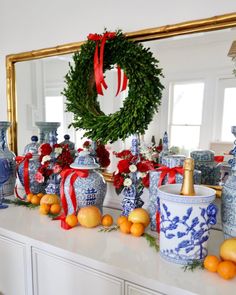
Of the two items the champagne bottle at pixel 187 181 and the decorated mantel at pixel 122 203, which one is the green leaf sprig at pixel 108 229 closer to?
the decorated mantel at pixel 122 203

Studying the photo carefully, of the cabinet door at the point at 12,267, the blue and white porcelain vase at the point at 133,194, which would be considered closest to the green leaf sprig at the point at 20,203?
the cabinet door at the point at 12,267

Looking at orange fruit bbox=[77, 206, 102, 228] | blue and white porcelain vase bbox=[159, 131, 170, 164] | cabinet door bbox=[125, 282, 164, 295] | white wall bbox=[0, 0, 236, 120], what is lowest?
cabinet door bbox=[125, 282, 164, 295]

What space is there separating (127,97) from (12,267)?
0.81 meters

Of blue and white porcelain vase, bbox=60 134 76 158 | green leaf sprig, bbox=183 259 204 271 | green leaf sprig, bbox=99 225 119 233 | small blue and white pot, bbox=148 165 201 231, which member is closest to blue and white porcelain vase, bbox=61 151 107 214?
green leaf sprig, bbox=99 225 119 233

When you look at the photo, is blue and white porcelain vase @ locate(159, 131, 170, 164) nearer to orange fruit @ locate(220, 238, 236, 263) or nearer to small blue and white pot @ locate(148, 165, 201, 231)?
small blue and white pot @ locate(148, 165, 201, 231)

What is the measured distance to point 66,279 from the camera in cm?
85

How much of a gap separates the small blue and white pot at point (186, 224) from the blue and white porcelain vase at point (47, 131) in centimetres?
72

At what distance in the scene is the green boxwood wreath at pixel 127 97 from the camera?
1.07m

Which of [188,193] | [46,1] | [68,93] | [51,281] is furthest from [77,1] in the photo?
[51,281]

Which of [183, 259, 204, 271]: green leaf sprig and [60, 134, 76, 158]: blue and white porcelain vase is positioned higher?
[60, 134, 76, 158]: blue and white porcelain vase

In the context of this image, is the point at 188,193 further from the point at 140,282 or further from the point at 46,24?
the point at 46,24

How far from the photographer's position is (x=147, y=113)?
1089 millimetres

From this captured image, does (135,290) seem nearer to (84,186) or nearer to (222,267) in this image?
(222,267)

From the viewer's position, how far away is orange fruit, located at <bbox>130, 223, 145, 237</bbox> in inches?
36.3
